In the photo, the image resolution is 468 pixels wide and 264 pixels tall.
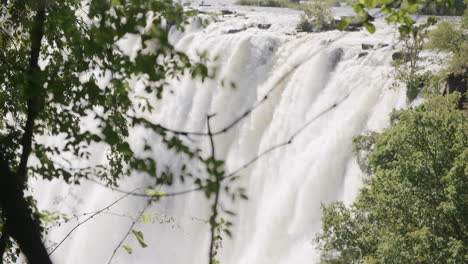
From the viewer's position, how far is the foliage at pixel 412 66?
18328mm

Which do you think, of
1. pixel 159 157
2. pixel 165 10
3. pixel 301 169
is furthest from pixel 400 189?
pixel 159 157

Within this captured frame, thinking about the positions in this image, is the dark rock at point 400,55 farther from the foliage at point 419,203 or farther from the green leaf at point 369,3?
the green leaf at point 369,3

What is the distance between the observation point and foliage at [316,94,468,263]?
33.8ft

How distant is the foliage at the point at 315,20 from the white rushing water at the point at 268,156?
2.01 m

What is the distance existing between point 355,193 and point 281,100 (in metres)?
5.53

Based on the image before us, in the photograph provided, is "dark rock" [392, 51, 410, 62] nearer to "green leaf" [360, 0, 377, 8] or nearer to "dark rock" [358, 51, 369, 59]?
"dark rock" [358, 51, 369, 59]

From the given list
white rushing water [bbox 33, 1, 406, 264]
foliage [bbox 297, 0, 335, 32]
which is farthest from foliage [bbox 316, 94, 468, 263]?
foliage [bbox 297, 0, 335, 32]

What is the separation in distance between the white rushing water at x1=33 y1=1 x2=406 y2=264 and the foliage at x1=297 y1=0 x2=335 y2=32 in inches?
79.1

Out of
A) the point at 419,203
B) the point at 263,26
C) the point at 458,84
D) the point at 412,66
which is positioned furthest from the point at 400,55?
the point at 419,203

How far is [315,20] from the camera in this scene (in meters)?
26.5

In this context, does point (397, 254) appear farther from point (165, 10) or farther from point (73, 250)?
point (73, 250)

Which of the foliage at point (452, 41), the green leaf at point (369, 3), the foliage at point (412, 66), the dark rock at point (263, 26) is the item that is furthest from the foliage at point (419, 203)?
the dark rock at point (263, 26)

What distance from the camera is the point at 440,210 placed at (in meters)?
11.0

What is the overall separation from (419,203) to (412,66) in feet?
33.1
